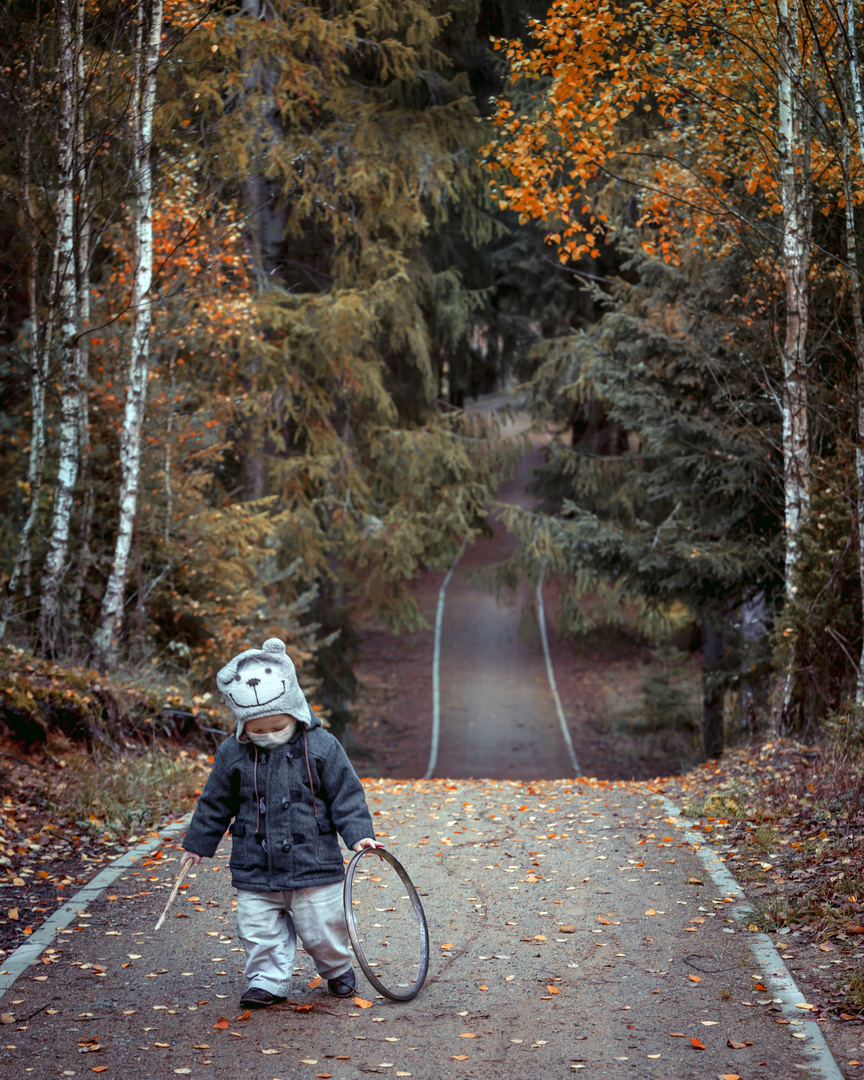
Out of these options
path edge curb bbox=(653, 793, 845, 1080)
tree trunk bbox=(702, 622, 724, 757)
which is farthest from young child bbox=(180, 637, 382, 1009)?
tree trunk bbox=(702, 622, 724, 757)

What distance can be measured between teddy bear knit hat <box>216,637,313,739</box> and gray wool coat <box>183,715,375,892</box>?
0.14 m

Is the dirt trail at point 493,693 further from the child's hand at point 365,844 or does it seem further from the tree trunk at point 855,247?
the child's hand at point 365,844

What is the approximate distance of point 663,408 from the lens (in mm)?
11422

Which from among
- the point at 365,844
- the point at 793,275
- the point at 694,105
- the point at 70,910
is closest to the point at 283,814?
the point at 365,844

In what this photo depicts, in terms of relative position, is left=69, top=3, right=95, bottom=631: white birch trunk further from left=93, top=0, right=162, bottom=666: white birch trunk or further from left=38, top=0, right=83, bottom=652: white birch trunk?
left=93, top=0, right=162, bottom=666: white birch trunk

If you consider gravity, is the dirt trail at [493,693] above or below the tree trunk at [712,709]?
below

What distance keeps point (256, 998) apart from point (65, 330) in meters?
6.86

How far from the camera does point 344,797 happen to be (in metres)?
4.32

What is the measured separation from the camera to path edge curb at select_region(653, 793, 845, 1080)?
145 inches

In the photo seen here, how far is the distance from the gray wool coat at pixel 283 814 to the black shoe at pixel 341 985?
0.50 meters

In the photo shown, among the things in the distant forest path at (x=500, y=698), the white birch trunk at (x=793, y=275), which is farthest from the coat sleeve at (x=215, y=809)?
the distant forest path at (x=500, y=698)

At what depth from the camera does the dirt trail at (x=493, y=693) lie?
63.6 ft

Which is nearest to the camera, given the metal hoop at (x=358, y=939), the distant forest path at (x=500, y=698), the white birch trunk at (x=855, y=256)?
the metal hoop at (x=358, y=939)

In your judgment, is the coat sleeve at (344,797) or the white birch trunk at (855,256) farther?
the white birch trunk at (855,256)
